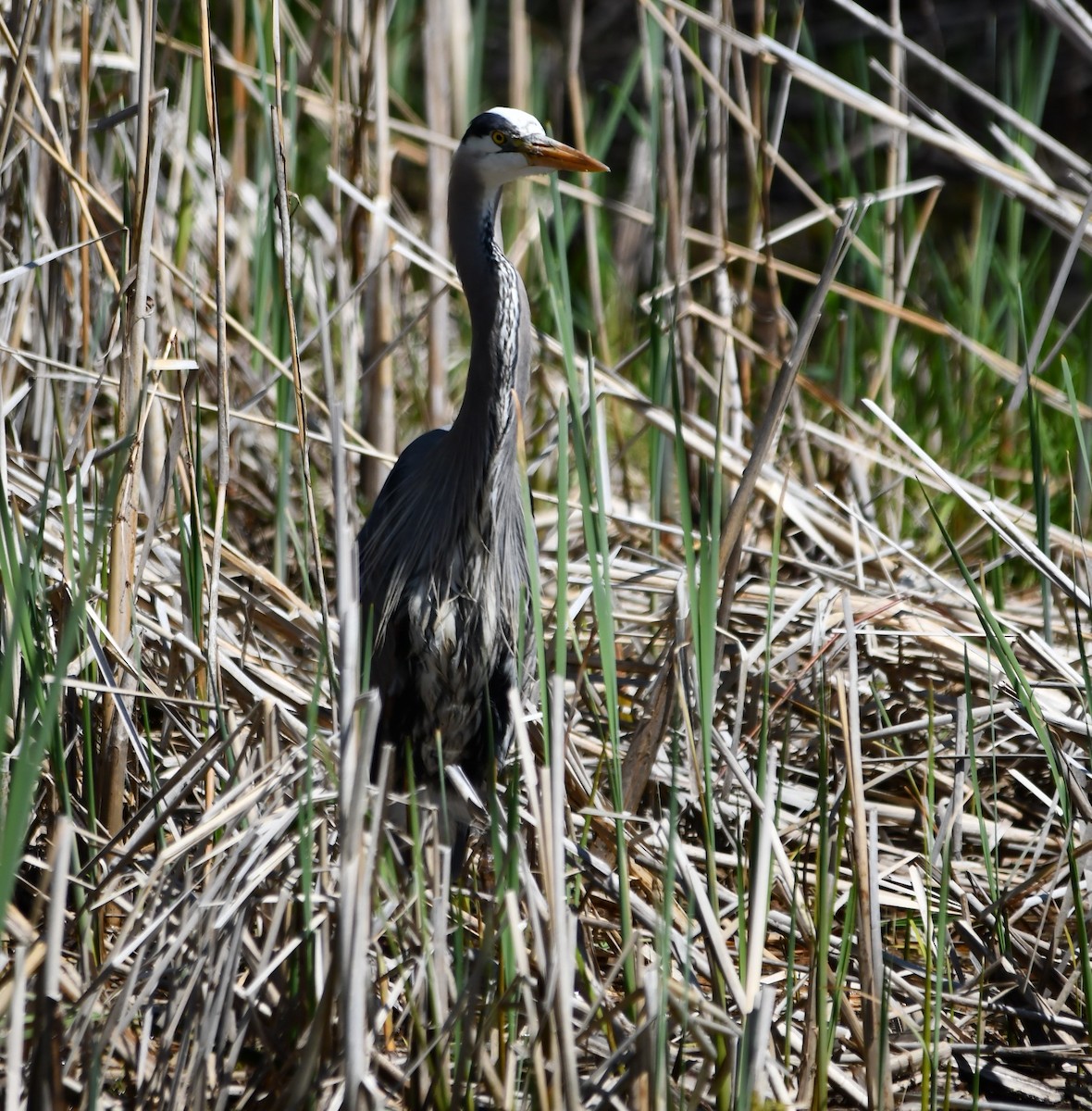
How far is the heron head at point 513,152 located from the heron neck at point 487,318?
3 cm

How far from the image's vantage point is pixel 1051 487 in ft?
10.9

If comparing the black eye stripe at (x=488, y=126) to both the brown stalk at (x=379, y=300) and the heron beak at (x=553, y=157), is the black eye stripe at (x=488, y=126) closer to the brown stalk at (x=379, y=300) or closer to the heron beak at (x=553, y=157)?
the heron beak at (x=553, y=157)

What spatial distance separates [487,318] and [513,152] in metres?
0.26

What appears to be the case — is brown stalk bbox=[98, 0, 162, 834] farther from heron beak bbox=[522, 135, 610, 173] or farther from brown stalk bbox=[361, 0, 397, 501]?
brown stalk bbox=[361, 0, 397, 501]

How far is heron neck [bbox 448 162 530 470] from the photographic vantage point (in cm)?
199

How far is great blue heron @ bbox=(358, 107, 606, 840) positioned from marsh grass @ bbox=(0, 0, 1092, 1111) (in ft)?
0.41

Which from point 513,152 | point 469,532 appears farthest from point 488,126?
point 469,532

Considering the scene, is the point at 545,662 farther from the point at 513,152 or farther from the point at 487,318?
the point at 513,152

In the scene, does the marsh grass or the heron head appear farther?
the heron head

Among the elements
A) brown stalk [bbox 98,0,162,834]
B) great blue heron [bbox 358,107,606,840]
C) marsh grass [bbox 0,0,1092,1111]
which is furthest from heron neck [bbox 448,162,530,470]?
brown stalk [bbox 98,0,162,834]

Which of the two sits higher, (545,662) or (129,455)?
(129,455)

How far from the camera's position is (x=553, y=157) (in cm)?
202

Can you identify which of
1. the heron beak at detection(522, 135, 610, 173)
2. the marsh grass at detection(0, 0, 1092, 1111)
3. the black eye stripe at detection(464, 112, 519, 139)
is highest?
the black eye stripe at detection(464, 112, 519, 139)

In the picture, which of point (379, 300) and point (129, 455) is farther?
point (379, 300)
